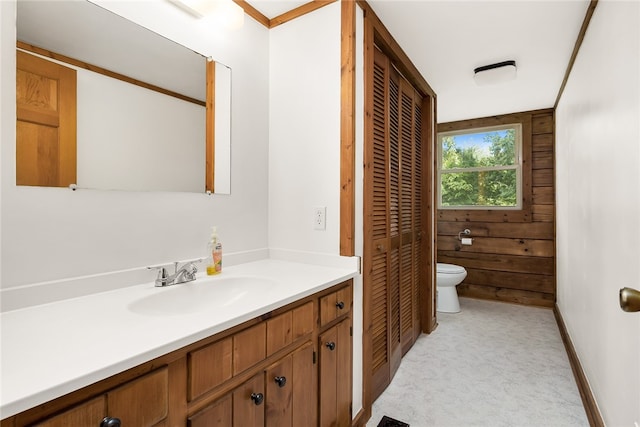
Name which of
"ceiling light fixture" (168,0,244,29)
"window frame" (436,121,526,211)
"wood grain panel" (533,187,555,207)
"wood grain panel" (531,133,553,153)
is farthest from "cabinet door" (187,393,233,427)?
"wood grain panel" (531,133,553,153)

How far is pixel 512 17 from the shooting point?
1.89m

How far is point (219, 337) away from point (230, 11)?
4.63ft

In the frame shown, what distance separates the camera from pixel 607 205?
150 centimetres

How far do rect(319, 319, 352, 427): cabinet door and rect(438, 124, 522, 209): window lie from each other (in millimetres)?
3072

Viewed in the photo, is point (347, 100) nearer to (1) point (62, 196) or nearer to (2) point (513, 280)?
(1) point (62, 196)

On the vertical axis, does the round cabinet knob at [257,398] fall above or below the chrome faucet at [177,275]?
below

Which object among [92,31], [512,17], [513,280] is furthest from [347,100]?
[513,280]

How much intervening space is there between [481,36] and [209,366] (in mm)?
2365

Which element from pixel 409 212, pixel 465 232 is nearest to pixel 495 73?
pixel 409 212

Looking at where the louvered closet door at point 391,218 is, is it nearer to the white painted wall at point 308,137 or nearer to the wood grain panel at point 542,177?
the white painted wall at point 308,137

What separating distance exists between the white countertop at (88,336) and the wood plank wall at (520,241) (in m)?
3.28

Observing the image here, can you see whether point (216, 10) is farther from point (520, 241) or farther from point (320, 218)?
point (520, 241)

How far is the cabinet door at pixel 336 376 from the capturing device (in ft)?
4.46

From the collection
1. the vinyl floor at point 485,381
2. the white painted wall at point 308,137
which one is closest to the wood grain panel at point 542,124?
the vinyl floor at point 485,381
